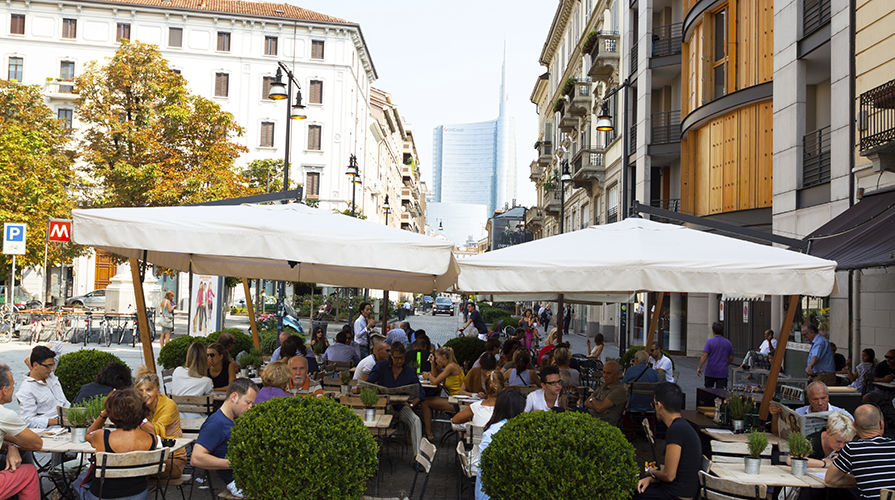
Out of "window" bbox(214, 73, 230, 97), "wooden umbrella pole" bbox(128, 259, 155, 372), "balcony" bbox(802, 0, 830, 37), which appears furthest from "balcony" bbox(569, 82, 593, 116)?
"wooden umbrella pole" bbox(128, 259, 155, 372)

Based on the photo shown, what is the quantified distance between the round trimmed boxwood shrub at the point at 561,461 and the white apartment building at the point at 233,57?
5312 centimetres

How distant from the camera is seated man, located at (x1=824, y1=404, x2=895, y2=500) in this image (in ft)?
17.8

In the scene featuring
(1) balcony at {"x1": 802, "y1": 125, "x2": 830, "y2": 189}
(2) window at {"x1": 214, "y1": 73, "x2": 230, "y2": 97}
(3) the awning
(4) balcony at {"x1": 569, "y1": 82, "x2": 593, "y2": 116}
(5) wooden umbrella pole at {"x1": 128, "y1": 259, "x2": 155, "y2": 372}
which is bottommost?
(5) wooden umbrella pole at {"x1": 128, "y1": 259, "x2": 155, "y2": 372}

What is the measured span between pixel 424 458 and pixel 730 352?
31.2ft

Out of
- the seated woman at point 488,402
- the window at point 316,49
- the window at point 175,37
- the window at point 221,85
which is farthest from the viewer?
the window at point 316,49

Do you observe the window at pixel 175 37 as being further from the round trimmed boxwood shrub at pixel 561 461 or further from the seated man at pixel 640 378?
the round trimmed boxwood shrub at pixel 561 461

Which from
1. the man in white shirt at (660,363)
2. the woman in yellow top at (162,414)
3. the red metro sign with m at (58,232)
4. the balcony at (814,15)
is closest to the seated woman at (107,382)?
the woman in yellow top at (162,414)

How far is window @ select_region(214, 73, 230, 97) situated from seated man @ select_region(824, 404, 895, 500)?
191ft

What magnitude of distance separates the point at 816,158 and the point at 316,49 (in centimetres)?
4932

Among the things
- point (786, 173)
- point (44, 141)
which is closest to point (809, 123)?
point (786, 173)

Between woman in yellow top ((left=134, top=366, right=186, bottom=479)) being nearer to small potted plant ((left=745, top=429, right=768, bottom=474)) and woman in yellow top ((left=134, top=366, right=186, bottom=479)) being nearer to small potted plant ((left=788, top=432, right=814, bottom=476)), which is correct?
small potted plant ((left=745, top=429, right=768, bottom=474))

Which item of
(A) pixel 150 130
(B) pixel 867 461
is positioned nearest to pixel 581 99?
(A) pixel 150 130

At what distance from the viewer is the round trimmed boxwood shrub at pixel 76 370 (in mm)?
9180

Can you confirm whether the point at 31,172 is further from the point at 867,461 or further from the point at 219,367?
the point at 867,461
